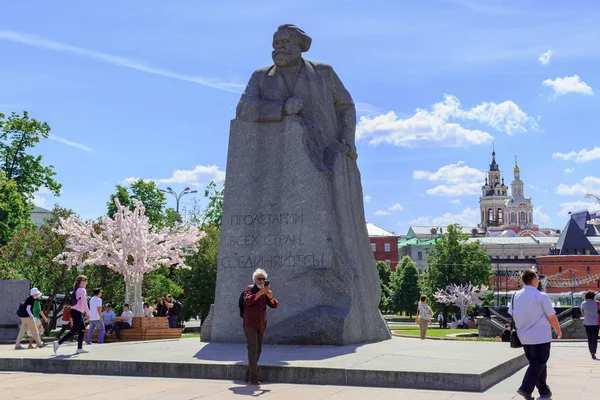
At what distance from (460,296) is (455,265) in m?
4.12

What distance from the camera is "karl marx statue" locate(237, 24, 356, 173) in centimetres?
1341

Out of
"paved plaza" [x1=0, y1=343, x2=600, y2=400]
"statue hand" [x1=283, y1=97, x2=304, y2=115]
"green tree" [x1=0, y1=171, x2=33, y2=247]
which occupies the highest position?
"green tree" [x1=0, y1=171, x2=33, y2=247]

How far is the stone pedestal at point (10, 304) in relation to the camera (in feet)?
74.4

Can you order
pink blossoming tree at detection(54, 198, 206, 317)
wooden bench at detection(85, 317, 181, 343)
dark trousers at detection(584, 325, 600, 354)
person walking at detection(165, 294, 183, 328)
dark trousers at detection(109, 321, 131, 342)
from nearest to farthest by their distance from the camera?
dark trousers at detection(584, 325, 600, 354) → wooden bench at detection(85, 317, 181, 343) → dark trousers at detection(109, 321, 131, 342) → person walking at detection(165, 294, 183, 328) → pink blossoming tree at detection(54, 198, 206, 317)

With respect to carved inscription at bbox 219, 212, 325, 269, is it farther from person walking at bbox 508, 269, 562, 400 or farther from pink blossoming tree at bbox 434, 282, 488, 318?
pink blossoming tree at bbox 434, 282, 488, 318

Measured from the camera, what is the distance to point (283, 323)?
12.5 m

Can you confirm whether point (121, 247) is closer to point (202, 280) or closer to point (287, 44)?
point (202, 280)

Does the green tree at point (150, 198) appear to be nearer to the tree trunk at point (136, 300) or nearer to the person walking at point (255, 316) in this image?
the tree trunk at point (136, 300)

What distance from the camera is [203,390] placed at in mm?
8555

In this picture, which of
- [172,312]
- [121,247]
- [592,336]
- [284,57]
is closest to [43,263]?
[121,247]

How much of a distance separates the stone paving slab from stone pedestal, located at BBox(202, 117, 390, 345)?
2.26ft

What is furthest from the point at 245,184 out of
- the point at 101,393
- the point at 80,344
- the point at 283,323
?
the point at 101,393

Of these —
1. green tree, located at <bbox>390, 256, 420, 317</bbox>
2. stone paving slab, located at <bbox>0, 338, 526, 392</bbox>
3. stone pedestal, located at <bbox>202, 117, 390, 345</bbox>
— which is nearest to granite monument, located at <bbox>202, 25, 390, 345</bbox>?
stone pedestal, located at <bbox>202, 117, 390, 345</bbox>

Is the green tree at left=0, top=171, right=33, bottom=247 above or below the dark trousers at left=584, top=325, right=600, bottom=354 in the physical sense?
above
